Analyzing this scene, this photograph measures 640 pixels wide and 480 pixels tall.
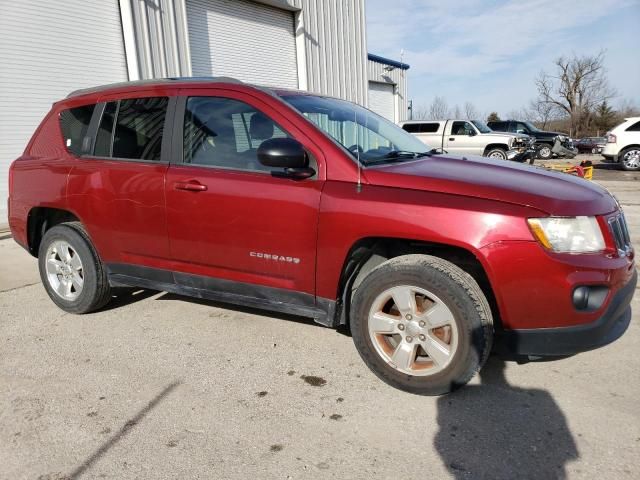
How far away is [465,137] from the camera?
16906 millimetres

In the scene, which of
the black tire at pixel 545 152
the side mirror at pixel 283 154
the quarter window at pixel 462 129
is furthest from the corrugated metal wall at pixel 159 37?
the black tire at pixel 545 152

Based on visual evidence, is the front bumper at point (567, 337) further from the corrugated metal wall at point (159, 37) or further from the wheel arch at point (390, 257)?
the corrugated metal wall at point (159, 37)

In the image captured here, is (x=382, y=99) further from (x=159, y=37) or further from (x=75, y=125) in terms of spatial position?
(x=75, y=125)

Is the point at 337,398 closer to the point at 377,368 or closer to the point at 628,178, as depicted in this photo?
the point at 377,368

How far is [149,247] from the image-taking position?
137 inches

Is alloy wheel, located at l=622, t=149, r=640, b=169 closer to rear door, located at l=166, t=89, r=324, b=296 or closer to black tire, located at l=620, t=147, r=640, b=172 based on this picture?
black tire, located at l=620, t=147, r=640, b=172

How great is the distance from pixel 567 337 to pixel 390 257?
1.04m

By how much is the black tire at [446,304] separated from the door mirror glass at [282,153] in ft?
2.51

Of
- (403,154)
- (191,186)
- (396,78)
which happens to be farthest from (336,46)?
(191,186)

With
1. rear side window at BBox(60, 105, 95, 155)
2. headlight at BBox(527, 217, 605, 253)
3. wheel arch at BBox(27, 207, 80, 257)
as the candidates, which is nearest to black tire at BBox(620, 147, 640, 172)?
headlight at BBox(527, 217, 605, 253)

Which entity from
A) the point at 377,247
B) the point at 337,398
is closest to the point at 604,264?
the point at 377,247

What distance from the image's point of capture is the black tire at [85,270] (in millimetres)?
3840

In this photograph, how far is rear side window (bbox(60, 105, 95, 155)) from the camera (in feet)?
12.6

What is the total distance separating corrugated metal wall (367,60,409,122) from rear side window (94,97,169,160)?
16.8 m
